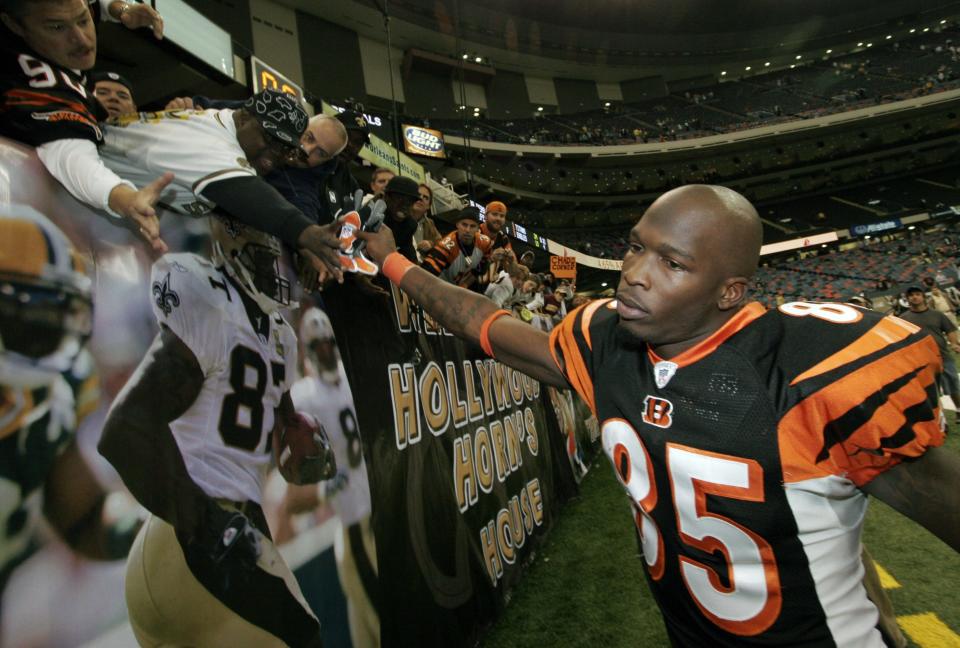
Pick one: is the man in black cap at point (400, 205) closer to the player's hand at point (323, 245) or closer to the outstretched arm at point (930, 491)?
the player's hand at point (323, 245)

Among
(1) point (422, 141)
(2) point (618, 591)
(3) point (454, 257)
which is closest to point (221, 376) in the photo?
(2) point (618, 591)

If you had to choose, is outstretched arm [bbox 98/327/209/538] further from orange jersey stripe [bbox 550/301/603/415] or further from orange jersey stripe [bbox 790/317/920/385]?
orange jersey stripe [bbox 790/317/920/385]

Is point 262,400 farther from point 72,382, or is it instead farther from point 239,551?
point 72,382

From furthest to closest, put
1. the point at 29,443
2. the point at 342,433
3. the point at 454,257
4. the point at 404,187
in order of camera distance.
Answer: the point at 454,257, the point at 404,187, the point at 342,433, the point at 29,443

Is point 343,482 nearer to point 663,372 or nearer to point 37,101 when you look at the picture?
point 663,372

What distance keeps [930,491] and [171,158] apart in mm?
2212

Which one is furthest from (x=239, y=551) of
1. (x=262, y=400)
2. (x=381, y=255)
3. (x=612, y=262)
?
(x=612, y=262)

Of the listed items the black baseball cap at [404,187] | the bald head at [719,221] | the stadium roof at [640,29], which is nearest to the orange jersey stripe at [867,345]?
the bald head at [719,221]

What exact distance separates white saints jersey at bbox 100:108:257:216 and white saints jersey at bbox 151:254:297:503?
19 cm

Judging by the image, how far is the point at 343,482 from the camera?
1942mm

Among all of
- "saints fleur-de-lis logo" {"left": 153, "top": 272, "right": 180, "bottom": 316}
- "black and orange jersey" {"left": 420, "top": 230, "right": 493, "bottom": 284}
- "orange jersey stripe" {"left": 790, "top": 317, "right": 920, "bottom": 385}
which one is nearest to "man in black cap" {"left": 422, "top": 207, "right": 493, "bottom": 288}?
"black and orange jersey" {"left": 420, "top": 230, "right": 493, "bottom": 284}

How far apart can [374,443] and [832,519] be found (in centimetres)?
167

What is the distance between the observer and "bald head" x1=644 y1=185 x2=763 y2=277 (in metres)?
1.38

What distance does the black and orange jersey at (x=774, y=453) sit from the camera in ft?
3.81
